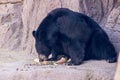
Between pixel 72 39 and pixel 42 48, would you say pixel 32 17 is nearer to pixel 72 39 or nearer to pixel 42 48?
pixel 42 48

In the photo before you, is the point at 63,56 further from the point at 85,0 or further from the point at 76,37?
the point at 85,0

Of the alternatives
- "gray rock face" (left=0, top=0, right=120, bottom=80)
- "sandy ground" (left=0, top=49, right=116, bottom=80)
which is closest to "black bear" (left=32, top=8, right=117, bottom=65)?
"sandy ground" (left=0, top=49, right=116, bottom=80)

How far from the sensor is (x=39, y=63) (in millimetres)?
7016

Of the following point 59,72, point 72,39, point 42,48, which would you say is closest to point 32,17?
point 42,48

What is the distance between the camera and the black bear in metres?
6.91

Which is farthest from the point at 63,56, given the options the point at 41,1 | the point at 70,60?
the point at 41,1

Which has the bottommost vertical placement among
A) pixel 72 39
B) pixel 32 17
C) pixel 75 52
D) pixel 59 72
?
pixel 59 72

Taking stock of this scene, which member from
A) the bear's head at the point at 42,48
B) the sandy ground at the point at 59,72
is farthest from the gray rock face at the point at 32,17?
the sandy ground at the point at 59,72

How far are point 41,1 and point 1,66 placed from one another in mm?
2023

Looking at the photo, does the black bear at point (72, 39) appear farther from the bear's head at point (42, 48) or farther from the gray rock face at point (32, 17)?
the gray rock face at point (32, 17)

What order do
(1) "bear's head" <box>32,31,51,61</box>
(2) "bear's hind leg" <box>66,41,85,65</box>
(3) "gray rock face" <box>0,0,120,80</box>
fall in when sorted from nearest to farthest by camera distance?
(2) "bear's hind leg" <box>66,41,85,65</box>, (1) "bear's head" <box>32,31,51,61</box>, (3) "gray rock face" <box>0,0,120,80</box>

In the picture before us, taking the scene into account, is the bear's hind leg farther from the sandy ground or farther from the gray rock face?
the gray rock face

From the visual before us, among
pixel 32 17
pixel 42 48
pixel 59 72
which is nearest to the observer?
pixel 59 72

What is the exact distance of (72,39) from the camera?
690 centimetres
